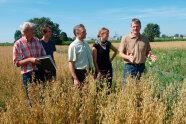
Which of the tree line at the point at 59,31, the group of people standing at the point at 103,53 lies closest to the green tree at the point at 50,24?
the tree line at the point at 59,31

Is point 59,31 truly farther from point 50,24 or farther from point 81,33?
point 81,33

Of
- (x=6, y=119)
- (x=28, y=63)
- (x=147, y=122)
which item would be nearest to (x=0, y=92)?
(x=28, y=63)

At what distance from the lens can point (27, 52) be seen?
9.09 feet

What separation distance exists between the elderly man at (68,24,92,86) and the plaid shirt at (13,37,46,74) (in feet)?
2.08

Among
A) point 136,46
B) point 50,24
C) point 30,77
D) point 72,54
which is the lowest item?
point 30,77

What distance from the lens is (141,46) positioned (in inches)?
124

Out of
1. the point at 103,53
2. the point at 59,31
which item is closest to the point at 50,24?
the point at 59,31

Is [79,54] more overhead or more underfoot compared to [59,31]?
more underfoot

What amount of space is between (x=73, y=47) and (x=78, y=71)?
462 millimetres

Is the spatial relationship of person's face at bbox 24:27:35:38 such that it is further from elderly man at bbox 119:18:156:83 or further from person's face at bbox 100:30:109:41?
elderly man at bbox 119:18:156:83

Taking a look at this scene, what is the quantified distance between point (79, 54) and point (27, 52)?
92 centimetres

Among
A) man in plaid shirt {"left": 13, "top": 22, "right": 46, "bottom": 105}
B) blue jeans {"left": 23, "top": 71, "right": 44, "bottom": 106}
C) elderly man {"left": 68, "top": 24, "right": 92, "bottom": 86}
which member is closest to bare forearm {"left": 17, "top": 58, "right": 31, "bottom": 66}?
man in plaid shirt {"left": 13, "top": 22, "right": 46, "bottom": 105}

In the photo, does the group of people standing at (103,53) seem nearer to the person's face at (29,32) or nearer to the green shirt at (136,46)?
the green shirt at (136,46)

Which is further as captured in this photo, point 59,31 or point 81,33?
point 59,31
